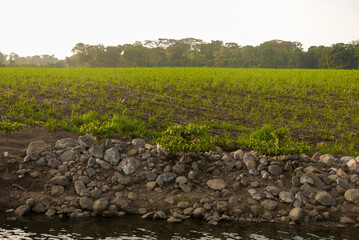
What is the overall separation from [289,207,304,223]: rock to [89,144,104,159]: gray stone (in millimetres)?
5570

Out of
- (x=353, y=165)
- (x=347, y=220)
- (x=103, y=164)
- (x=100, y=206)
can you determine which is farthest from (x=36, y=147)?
(x=353, y=165)

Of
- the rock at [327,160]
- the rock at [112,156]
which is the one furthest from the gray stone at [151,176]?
the rock at [327,160]

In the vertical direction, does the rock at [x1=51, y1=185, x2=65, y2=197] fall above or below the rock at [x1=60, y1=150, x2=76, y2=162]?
below

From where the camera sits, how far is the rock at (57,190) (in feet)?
26.9

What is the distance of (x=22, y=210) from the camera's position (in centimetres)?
744

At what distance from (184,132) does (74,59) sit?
66.9 meters

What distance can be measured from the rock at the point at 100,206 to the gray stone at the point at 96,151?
193 cm

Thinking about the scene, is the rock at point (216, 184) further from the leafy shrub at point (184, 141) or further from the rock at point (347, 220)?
the rock at point (347, 220)

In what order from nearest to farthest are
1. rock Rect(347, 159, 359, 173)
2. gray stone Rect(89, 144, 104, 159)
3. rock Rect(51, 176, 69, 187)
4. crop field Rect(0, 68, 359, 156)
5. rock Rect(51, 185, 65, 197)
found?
rock Rect(51, 185, 65, 197), rock Rect(51, 176, 69, 187), rock Rect(347, 159, 359, 173), gray stone Rect(89, 144, 104, 159), crop field Rect(0, 68, 359, 156)

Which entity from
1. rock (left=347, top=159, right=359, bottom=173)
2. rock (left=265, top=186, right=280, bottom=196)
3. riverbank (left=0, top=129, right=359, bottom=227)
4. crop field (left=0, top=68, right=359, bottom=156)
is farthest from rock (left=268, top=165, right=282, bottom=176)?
crop field (left=0, top=68, right=359, bottom=156)

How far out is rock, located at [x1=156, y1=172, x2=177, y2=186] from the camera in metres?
8.72

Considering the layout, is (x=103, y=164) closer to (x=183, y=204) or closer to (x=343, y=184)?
(x=183, y=204)

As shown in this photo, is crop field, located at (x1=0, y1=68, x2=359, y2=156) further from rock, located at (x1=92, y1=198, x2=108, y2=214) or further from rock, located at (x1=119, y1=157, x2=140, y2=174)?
rock, located at (x1=92, y1=198, x2=108, y2=214)

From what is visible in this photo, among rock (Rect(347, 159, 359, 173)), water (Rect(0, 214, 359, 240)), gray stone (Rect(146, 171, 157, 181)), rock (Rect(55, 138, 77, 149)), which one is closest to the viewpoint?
water (Rect(0, 214, 359, 240))
